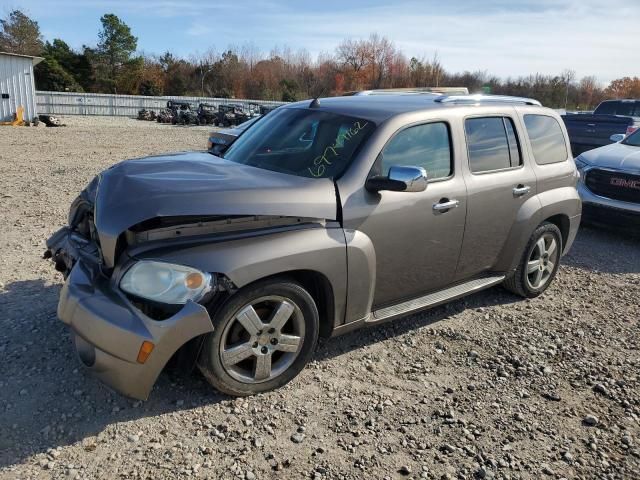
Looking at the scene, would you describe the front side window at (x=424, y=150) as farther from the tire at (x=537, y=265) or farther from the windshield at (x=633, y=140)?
the windshield at (x=633, y=140)

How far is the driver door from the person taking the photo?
3.68m

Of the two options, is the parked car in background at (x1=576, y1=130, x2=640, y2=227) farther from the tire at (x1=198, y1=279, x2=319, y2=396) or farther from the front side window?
the tire at (x1=198, y1=279, x2=319, y2=396)

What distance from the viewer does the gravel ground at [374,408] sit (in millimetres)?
2811

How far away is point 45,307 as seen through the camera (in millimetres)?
4348

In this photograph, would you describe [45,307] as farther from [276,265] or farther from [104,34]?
[104,34]

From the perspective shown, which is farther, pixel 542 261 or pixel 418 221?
pixel 542 261

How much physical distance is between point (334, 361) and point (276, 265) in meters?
1.11

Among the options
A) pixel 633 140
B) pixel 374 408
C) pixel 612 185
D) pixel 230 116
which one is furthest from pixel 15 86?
pixel 374 408

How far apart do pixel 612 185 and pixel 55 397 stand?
7376mm

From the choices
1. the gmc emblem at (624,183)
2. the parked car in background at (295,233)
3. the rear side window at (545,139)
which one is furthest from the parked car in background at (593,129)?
the parked car in background at (295,233)

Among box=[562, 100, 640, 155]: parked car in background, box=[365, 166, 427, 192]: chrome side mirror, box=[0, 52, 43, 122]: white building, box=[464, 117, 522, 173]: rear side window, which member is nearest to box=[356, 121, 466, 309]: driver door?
box=[365, 166, 427, 192]: chrome side mirror

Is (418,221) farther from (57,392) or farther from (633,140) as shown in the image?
(633,140)

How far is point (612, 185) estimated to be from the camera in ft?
24.6

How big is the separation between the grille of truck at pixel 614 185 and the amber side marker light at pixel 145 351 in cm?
693
